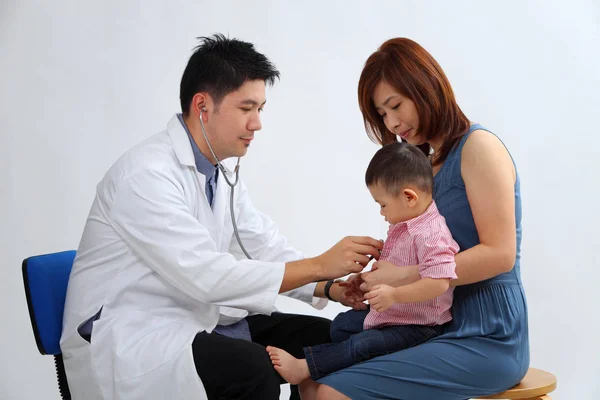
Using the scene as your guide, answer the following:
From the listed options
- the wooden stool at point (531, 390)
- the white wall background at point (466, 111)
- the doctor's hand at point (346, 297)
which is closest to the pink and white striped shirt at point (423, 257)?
the doctor's hand at point (346, 297)

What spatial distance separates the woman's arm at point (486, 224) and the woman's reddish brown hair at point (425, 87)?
12 cm

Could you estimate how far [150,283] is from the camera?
5.92ft

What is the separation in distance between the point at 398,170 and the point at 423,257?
20cm

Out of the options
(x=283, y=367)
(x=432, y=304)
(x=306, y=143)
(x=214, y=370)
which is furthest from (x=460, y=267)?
(x=306, y=143)

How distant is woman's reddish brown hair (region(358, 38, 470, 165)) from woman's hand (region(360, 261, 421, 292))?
0.31 metres

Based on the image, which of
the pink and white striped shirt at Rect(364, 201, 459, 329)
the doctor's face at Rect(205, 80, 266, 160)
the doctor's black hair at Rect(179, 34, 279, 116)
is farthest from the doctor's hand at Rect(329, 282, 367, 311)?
the doctor's black hair at Rect(179, 34, 279, 116)

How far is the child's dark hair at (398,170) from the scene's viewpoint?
1.66 m

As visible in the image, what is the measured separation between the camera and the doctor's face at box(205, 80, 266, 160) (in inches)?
76.1

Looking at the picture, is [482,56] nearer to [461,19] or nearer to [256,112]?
[461,19]

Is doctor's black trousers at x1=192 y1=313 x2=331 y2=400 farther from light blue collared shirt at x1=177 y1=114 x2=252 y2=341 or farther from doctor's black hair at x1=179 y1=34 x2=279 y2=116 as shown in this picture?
doctor's black hair at x1=179 y1=34 x2=279 y2=116

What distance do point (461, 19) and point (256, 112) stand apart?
63.9 inches

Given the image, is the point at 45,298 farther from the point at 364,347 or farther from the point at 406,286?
the point at 406,286

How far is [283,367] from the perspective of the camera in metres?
1.71

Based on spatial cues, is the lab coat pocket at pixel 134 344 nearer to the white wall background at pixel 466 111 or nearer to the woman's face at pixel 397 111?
the woman's face at pixel 397 111
